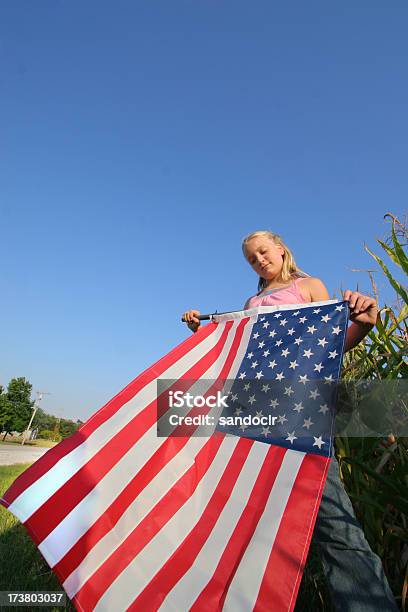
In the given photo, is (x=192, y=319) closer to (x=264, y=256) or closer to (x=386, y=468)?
(x=264, y=256)

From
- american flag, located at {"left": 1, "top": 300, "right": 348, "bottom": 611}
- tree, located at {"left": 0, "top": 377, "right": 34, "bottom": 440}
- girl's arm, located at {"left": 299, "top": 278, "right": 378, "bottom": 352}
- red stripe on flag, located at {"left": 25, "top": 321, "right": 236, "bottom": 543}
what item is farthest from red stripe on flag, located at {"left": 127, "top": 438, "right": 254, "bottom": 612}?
tree, located at {"left": 0, "top": 377, "right": 34, "bottom": 440}

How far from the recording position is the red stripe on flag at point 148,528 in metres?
1.50

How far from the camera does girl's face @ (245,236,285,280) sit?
253cm

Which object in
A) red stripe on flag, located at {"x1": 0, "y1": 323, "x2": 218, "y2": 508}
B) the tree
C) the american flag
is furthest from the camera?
the tree

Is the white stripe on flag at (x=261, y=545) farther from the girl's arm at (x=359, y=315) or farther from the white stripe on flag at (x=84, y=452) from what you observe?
the white stripe on flag at (x=84, y=452)

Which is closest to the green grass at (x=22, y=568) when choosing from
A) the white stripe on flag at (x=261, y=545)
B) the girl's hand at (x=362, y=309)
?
the white stripe on flag at (x=261, y=545)

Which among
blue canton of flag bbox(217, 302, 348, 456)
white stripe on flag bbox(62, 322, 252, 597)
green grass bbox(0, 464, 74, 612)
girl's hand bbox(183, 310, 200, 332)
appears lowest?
green grass bbox(0, 464, 74, 612)

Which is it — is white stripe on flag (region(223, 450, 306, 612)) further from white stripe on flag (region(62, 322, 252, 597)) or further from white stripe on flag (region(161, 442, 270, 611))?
white stripe on flag (region(62, 322, 252, 597))

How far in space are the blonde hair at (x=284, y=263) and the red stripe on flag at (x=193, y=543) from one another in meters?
1.15

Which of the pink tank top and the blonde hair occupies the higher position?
the blonde hair

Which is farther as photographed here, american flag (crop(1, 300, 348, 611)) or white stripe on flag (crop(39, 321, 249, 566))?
white stripe on flag (crop(39, 321, 249, 566))

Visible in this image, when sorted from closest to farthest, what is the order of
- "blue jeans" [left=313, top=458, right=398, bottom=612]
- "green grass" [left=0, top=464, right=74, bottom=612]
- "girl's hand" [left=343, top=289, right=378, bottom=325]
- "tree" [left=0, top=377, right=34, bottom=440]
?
"blue jeans" [left=313, top=458, right=398, bottom=612], "girl's hand" [left=343, top=289, right=378, bottom=325], "green grass" [left=0, top=464, right=74, bottom=612], "tree" [left=0, top=377, right=34, bottom=440]

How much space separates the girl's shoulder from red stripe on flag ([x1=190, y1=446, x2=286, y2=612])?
39.7 inches

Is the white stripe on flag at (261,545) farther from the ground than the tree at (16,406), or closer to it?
farther from the ground
